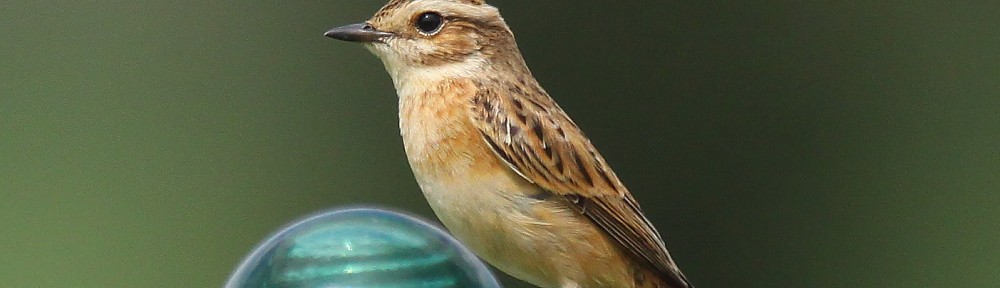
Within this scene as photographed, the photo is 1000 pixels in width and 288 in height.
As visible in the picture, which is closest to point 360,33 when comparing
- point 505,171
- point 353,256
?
point 505,171

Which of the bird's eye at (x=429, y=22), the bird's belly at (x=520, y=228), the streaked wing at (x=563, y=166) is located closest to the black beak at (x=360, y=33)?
the bird's eye at (x=429, y=22)

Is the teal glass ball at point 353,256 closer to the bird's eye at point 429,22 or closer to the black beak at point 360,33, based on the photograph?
the black beak at point 360,33

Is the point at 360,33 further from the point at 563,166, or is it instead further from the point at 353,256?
the point at 353,256

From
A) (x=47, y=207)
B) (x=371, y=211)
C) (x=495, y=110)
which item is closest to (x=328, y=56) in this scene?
(x=47, y=207)

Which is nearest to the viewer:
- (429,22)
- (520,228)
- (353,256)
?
(353,256)

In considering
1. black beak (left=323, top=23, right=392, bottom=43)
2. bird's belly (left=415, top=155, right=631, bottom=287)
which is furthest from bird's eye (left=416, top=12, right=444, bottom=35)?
bird's belly (left=415, top=155, right=631, bottom=287)
